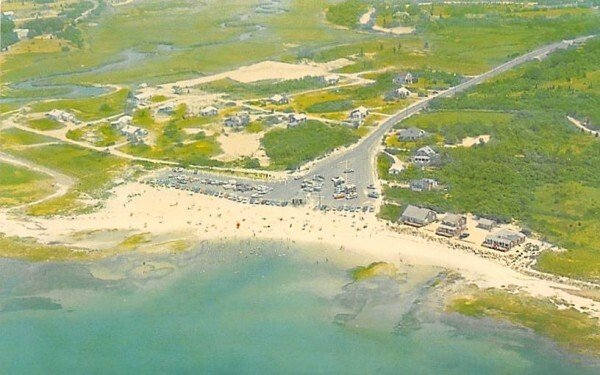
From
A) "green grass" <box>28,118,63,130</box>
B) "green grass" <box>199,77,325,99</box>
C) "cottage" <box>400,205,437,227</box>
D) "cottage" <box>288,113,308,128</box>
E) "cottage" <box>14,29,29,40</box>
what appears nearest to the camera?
"cottage" <box>400,205,437,227</box>

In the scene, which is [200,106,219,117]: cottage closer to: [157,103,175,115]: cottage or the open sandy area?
[157,103,175,115]: cottage

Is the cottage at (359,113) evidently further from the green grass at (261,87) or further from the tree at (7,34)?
the tree at (7,34)

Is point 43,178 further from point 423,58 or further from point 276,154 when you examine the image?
point 423,58

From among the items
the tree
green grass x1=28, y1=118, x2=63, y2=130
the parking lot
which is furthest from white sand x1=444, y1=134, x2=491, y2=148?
the tree

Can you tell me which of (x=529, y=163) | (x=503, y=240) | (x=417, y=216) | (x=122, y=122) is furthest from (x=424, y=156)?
(x=122, y=122)

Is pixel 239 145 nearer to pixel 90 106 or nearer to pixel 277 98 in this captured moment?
pixel 277 98

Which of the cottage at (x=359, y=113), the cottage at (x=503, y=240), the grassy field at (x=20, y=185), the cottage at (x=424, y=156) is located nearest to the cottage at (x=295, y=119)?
the cottage at (x=359, y=113)

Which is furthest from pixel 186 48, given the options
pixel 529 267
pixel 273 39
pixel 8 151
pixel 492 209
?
pixel 529 267
